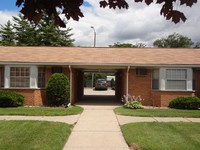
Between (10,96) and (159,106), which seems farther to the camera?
(159,106)

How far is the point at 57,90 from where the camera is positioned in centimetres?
1838

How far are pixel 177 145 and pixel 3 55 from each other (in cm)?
1536

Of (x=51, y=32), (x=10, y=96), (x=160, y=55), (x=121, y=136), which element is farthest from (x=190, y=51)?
(x=51, y=32)

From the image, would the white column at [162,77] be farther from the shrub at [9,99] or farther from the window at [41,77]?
the shrub at [9,99]

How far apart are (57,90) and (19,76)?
9.17 ft

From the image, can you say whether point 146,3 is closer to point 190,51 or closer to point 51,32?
Answer: point 190,51

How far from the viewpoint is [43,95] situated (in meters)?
19.5

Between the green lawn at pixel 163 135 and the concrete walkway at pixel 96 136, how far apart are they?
1.15 ft

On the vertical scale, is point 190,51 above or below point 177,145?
above

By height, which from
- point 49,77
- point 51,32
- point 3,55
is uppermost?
point 51,32

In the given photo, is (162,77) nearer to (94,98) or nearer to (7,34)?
(94,98)

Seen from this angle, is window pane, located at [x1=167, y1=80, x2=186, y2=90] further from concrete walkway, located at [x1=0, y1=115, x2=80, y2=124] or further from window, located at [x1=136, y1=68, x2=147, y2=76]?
concrete walkway, located at [x1=0, y1=115, x2=80, y2=124]

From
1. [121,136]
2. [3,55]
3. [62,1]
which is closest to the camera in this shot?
[62,1]

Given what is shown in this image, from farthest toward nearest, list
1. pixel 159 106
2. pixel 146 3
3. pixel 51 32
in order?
pixel 51 32 → pixel 159 106 → pixel 146 3
